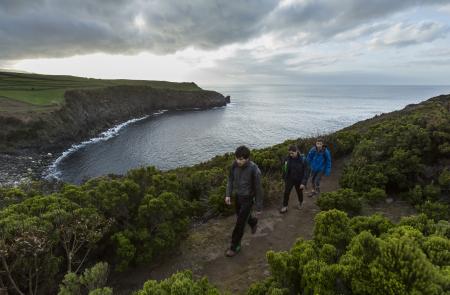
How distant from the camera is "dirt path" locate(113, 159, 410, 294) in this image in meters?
7.11

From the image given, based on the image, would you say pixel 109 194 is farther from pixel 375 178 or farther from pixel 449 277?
pixel 375 178

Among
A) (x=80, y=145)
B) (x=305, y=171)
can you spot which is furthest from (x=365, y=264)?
(x=80, y=145)

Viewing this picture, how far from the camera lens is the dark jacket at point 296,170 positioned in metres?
9.48

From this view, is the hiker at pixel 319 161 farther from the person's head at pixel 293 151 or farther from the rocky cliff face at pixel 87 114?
the rocky cliff face at pixel 87 114

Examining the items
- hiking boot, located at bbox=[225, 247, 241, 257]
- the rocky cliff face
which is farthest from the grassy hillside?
the rocky cliff face

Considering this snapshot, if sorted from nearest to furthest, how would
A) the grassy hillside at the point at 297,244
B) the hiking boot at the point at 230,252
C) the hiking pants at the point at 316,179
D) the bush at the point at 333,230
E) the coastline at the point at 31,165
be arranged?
the grassy hillside at the point at 297,244 → the bush at the point at 333,230 → the hiking boot at the point at 230,252 → the hiking pants at the point at 316,179 → the coastline at the point at 31,165

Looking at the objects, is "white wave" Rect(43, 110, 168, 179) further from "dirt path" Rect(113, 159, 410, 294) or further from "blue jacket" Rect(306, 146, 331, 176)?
"blue jacket" Rect(306, 146, 331, 176)

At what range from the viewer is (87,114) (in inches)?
2525

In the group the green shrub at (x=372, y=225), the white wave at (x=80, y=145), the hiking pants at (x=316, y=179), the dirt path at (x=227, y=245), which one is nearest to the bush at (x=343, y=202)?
the dirt path at (x=227, y=245)

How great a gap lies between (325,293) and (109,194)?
602 centimetres

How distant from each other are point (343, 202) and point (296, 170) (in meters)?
1.59

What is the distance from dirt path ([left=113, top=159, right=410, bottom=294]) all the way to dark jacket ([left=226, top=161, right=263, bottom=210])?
57.2 inches

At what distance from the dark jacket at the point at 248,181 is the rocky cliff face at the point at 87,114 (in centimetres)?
4294

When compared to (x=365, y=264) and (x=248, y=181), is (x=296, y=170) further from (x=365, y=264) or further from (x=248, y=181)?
(x=365, y=264)
